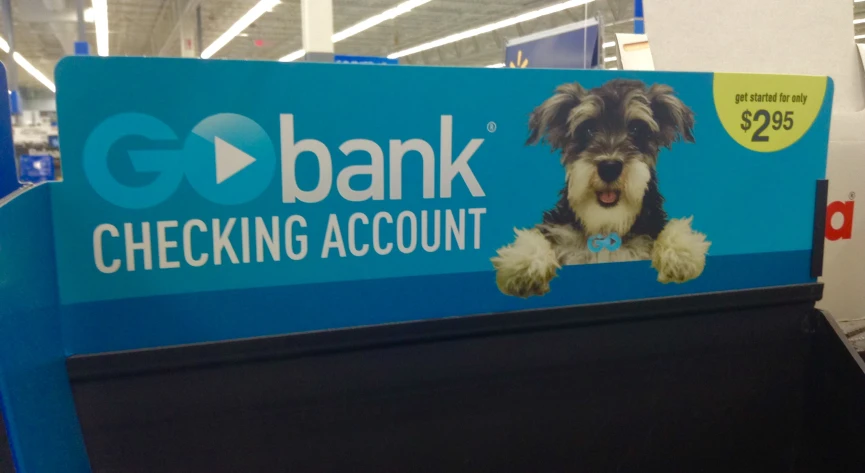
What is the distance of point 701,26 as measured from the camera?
1354 millimetres

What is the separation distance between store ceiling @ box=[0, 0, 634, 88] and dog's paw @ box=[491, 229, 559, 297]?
28.8ft

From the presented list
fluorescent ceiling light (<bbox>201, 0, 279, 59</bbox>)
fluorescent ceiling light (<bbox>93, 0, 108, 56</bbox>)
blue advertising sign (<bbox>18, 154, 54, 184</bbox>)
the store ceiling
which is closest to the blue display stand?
blue advertising sign (<bbox>18, 154, 54, 184</bbox>)

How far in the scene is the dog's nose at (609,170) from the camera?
955mm

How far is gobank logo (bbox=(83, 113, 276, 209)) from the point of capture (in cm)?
74

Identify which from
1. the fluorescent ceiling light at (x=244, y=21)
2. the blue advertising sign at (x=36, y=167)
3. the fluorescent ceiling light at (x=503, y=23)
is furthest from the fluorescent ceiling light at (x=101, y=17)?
the fluorescent ceiling light at (x=503, y=23)

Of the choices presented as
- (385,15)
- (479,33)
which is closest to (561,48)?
(385,15)

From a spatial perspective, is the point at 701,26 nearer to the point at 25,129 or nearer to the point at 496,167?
the point at 496,167

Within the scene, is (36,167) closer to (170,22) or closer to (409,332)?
(409,332)

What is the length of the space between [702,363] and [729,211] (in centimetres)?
25

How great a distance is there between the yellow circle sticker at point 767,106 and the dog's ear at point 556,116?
239 millimetres

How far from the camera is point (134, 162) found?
750mm

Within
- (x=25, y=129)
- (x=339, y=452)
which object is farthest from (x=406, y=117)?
(x=25, y=129)

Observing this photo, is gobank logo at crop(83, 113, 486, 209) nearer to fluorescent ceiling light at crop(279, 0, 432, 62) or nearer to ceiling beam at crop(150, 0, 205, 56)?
fluorescent ceiling light at crop(279, 0, 432, 62)

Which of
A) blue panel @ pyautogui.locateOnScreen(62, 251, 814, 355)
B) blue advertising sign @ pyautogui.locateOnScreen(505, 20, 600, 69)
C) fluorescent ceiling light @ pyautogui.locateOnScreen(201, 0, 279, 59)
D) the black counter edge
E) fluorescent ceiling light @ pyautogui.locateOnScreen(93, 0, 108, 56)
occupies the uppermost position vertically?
fluorescent ceiling light @ pyautogui.locateOnScreen(201, 0, 279, 59)
